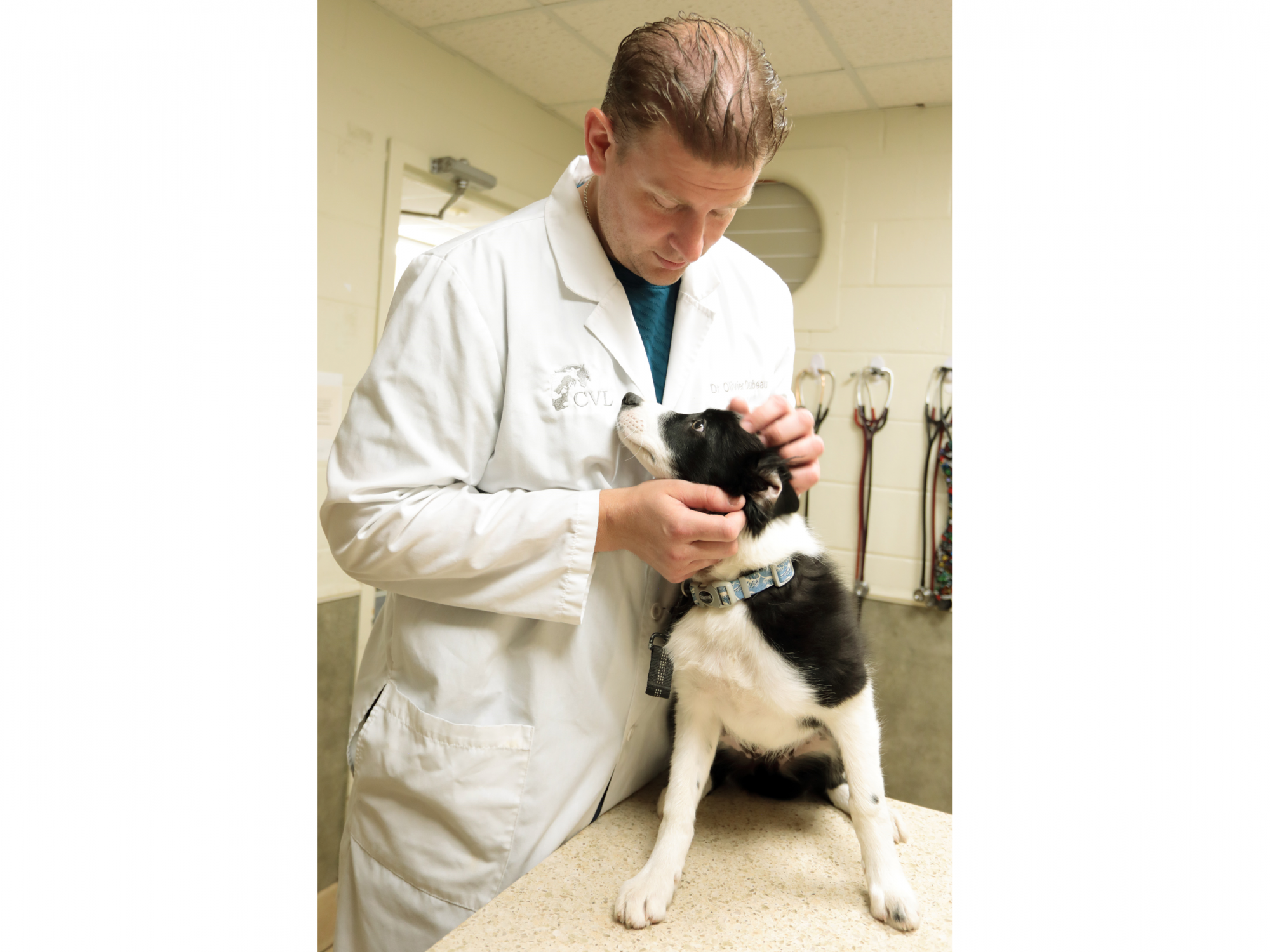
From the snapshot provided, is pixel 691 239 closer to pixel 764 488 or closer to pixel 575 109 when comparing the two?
pixel 764 488

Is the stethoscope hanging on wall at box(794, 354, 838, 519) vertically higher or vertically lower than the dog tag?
higher

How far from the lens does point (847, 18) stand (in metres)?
2.53

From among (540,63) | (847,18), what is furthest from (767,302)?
(540,63)

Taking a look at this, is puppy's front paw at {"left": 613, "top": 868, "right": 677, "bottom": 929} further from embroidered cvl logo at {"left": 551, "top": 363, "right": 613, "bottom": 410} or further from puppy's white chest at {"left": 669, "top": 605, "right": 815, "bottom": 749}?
embroidered cvl logo at {"left": 551, "top": 363, "right": 613, "bottom": 410}

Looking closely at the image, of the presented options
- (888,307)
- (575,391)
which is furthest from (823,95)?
(575,391)

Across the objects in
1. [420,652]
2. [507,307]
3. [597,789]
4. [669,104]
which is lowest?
[597,789]

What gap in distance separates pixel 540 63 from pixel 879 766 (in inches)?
112

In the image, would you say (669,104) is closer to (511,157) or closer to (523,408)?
(523,408)

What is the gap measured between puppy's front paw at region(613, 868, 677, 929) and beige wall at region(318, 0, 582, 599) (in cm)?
195

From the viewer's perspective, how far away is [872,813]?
997 mm

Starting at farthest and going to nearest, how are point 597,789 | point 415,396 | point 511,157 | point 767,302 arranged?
point 511,157 < point 767,302 < point 597,789 < point 415,396

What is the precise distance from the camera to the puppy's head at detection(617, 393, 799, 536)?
106cm

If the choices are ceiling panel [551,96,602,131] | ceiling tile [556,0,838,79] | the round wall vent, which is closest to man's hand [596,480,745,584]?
ceiling tile [556,0,838,79]

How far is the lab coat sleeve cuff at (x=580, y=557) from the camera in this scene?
38.8 inches
